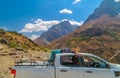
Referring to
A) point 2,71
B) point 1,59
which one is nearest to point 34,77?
point 2,71

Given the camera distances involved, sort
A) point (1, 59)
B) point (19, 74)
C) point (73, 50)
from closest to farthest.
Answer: point (19, 74)
point (73, 50)
point (1, 59)

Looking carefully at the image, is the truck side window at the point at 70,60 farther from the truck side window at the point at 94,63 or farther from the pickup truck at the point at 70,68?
the truck side window at the point at 94,63

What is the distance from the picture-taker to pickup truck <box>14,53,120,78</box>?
1195cm

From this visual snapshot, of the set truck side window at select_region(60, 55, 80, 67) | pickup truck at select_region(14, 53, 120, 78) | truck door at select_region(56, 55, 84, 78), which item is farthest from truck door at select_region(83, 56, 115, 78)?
truck side window at select_region(60, 55, 80, 67)

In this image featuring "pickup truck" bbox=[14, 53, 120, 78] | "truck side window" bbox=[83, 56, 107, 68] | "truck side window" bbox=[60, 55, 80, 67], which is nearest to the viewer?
"pickup truck" bbox=[14, 53, 120, 78]

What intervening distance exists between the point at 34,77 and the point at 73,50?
1.97m

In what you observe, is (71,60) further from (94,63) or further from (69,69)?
(94,63)

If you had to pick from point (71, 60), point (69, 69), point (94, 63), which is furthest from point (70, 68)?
point (94, 63)

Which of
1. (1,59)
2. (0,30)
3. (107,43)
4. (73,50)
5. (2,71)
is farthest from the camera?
(107,43)

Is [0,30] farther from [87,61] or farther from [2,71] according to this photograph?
[87,61]

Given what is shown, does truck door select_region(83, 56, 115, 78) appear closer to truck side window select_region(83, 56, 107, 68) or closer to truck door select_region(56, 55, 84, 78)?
truck side window select_region(83, 56, 107, 68)

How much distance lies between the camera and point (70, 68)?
12125 millimetres

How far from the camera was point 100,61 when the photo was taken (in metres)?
12.4

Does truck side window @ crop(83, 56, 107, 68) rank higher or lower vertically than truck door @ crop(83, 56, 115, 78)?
higher
